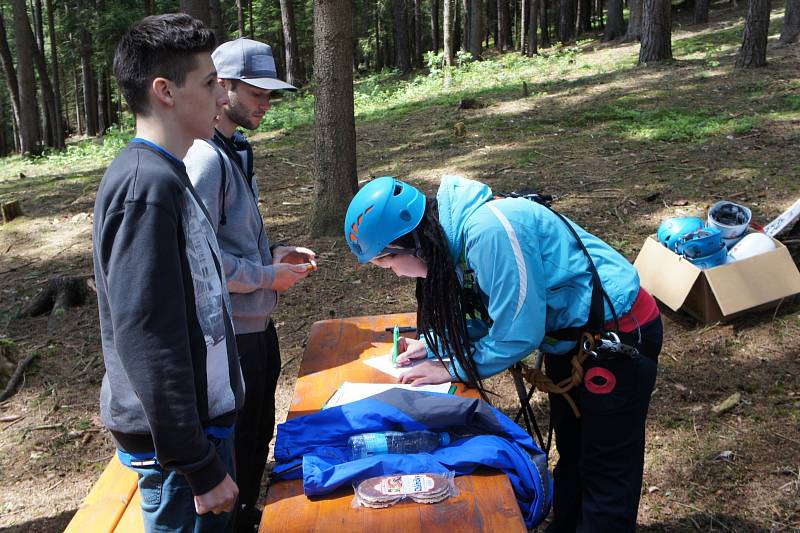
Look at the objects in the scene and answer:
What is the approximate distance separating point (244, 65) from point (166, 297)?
154 cm

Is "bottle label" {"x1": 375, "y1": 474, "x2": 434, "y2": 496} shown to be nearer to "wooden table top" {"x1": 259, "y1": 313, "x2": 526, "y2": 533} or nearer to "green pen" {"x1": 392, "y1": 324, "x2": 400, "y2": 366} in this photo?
"wooden table top" {"x1": 259, "y1": 313, "x2": 526, "y2": 533}

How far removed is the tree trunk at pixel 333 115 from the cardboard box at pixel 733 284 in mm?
3117

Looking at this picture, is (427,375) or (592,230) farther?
(592,230)

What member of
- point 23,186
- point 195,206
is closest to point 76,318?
point 195,206

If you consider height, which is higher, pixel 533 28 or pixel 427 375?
pixel 533 28

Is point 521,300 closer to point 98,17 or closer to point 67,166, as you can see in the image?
point 67,166

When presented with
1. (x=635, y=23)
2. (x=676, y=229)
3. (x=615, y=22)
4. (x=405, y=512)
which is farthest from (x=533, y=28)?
(x=405, y=512)

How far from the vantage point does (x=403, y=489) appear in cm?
201

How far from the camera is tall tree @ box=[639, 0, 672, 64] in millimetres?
12800

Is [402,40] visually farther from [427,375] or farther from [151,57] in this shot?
[151,57]

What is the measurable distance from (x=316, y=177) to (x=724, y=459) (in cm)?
435

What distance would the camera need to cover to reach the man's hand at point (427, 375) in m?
2.61

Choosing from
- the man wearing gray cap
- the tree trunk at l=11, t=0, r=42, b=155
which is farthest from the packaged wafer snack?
the tree trunk at l=11, t=0, r=42, b=155

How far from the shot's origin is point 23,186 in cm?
1183
